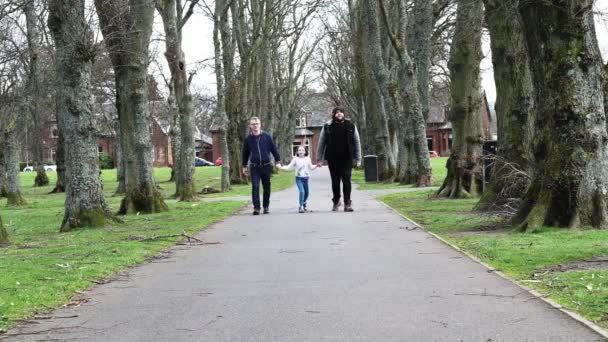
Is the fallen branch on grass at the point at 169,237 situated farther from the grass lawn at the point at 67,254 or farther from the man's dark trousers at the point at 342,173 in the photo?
the man's dark trousers at the point at 342,173

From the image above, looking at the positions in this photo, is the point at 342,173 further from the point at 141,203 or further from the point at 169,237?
the point at 169,237

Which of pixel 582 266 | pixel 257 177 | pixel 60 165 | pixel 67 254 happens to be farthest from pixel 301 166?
pixel 60 165

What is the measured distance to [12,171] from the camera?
3206cm

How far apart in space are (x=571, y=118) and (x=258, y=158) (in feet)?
27.9

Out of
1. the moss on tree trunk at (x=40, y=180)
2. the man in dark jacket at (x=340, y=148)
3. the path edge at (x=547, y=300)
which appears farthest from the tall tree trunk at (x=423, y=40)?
the moss on tree trunk at (x=40, y=180)

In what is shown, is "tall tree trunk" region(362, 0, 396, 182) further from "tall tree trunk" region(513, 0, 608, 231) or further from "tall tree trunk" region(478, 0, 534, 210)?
"tall tree trunk" region(513, 0, 608, 231)

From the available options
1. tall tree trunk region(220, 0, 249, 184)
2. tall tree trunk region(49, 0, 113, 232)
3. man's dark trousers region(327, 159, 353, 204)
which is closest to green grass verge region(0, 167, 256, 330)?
tall tree trunk region(49, 0, 113, 232)

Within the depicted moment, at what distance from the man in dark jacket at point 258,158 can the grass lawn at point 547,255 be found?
4.41 m

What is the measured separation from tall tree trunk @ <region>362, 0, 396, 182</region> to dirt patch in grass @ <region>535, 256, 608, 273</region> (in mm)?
26614

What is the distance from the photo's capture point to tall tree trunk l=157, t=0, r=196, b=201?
2386cm

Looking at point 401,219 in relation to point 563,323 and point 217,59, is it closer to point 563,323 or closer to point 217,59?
point 563,323

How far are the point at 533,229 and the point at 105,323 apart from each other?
7049 mm

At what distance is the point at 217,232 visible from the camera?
13.9m

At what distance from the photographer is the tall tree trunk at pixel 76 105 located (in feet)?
50.8
